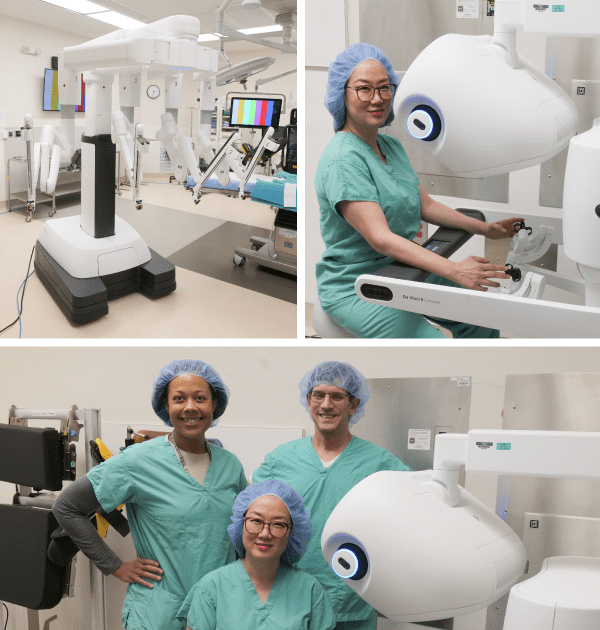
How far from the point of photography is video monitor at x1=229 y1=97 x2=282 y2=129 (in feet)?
11.4

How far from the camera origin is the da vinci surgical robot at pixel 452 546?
3.70 feet

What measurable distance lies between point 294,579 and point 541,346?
1244 mm

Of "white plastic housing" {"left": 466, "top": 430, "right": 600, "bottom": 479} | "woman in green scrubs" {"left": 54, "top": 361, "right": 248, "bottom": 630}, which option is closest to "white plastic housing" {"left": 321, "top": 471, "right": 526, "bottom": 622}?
"white plastic housing" {"left": 466, "top": 430, "right": 600, "bottom": 479}

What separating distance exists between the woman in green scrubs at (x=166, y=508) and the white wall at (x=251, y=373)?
72 centimetres

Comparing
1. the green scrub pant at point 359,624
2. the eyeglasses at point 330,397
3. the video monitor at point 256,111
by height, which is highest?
the video monitor at point 256,111

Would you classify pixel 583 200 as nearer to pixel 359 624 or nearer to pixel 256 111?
pixel 359 624

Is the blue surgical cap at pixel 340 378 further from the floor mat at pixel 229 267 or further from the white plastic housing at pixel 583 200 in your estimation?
the floor mat at pixel 229 267

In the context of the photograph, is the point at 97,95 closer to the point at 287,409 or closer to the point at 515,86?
the point at 287,409

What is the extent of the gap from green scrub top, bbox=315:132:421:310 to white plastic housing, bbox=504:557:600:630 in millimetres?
875

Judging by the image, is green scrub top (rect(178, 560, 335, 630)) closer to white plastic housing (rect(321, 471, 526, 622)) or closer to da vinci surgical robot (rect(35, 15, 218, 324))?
white plastic housing (rect(321, 471, 526, 622))

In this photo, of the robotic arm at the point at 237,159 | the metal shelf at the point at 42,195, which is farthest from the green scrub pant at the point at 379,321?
the metal shelf at the point at 42,195

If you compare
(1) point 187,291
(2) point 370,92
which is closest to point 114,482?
(2) point 370,92

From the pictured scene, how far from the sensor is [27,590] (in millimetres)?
2266

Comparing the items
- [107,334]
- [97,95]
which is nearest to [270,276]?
[107,334]
